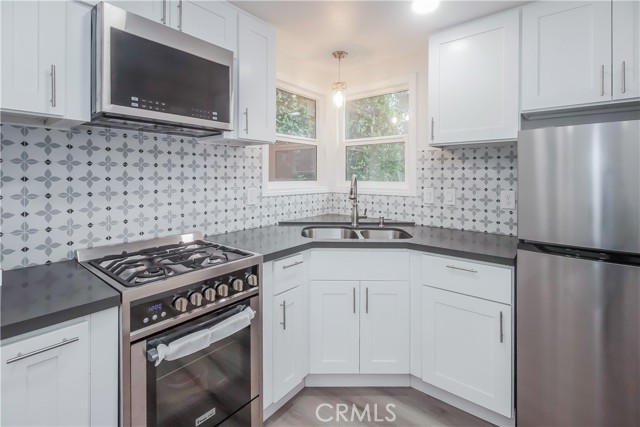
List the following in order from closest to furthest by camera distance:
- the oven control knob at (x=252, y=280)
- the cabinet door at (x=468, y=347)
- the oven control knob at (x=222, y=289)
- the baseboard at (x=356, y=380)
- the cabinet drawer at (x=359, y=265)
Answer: the oven control knob at (x=222, y=289), the oven control knob at (x=252, y=280), the cabinet door at (x=468, y=347), the cabinet drawer at (x=359, y=265), the baseboard at (x=356, y=380)

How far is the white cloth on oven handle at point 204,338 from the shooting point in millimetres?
1225

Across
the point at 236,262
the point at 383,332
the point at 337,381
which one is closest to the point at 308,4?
the point at 236,262

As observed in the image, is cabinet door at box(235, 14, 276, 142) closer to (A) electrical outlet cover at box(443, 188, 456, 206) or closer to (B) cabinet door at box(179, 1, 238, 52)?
(B) cabinet door at box(179, 1, 238, 52)

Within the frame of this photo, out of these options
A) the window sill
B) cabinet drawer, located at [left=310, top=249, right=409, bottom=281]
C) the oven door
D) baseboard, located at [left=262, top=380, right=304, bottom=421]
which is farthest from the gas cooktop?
baseboard, located at [left=262, top=380, right=304, bottom=421]

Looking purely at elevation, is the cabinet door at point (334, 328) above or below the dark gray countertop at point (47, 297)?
below

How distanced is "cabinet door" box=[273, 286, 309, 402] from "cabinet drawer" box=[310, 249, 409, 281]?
184 millimetres

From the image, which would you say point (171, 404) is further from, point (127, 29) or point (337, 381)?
point (127, 29)

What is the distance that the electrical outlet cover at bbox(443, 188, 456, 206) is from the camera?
8.08 ft

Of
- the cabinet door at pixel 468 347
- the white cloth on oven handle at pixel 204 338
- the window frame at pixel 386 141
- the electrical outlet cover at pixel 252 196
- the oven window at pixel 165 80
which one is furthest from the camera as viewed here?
the window frame at pixel 386 141

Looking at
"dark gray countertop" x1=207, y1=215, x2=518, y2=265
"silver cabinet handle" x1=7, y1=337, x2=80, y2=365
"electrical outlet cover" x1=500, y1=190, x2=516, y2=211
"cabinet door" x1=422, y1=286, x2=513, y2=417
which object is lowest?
"cabinet door" x1=422, y1=286, x2=513, y2=417

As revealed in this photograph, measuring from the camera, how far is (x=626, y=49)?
1564 mm

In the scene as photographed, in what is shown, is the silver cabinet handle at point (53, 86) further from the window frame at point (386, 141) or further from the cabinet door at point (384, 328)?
the window frame at point (386, 141)

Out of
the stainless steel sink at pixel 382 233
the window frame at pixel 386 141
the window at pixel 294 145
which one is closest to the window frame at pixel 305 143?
the window at pixel 294 145

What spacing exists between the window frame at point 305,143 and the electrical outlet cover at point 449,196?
1087mm
